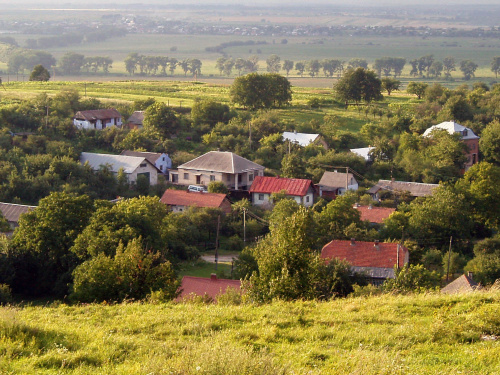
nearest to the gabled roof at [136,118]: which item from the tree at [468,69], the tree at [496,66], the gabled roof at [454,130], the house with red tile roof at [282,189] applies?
the house with red tile roof at [282,189]

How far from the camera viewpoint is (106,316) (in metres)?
8.77

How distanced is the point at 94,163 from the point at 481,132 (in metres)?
24.6

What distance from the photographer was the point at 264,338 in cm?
750

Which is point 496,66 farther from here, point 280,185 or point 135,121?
point 280,185

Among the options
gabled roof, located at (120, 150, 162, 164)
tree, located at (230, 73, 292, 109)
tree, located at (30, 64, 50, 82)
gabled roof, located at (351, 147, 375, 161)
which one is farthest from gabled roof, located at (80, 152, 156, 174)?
tree, located at (30, 64, 50, 82)

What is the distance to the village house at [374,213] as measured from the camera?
2622cm

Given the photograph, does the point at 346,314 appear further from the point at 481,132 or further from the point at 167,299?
the point at 481,132

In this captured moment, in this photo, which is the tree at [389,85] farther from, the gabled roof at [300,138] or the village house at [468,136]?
the gabled roof at [300,138]

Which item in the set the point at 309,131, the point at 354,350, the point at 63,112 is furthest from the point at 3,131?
the point at 354,350

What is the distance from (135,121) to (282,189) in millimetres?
17167

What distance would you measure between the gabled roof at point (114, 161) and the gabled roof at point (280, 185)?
5.91 m

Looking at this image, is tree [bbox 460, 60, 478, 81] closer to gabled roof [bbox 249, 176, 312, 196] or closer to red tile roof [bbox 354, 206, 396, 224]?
gabled roof [bbox 249, 176, 312, 196]

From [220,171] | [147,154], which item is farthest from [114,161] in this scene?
[220,171]

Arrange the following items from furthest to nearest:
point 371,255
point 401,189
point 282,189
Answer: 1. point 401,189
2. point 282,189
3. point 371,255
